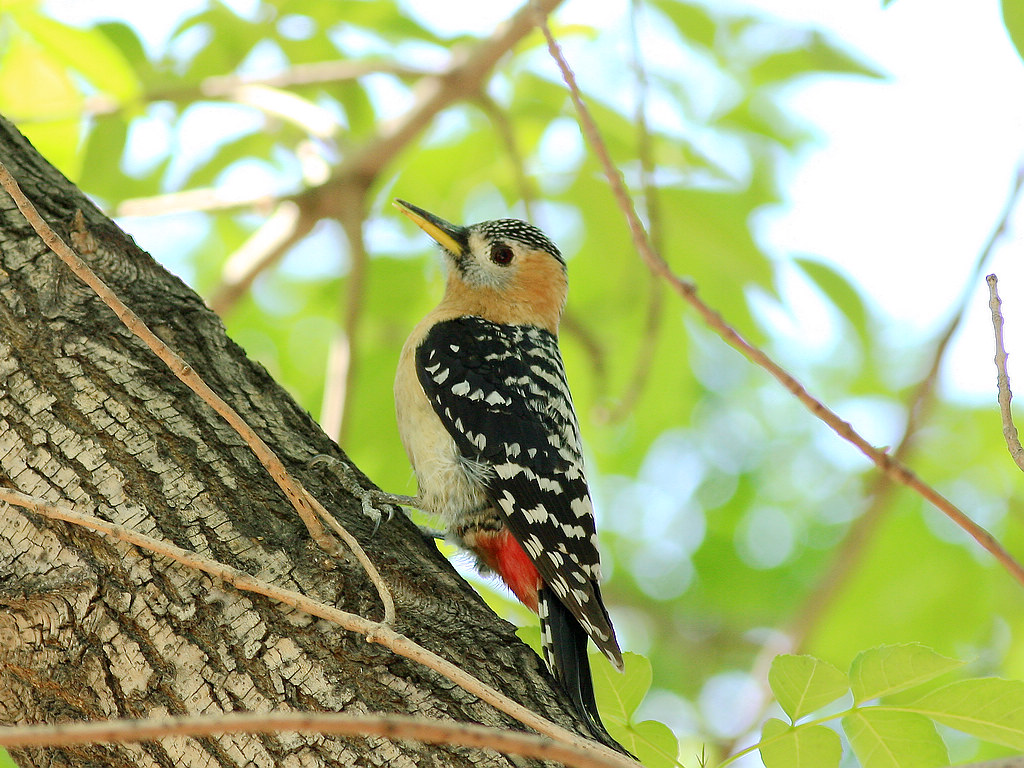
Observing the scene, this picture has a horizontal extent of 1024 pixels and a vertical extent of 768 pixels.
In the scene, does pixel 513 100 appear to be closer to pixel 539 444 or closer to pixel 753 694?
pixel 539 444

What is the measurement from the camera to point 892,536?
461 cm

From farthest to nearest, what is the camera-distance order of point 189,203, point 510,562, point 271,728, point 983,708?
point 189,203 < point 510,562 < point 983,708 < point 271,728

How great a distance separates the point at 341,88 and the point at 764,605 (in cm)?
440

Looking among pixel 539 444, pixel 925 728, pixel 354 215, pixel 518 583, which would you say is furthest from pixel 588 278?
pixel 925 728

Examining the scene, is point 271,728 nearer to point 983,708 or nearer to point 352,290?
point 983,708

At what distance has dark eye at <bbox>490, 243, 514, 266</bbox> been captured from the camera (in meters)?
4.70

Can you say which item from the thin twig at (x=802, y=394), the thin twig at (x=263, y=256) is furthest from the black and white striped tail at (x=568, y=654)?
the thin twig at (x=263, y=256)

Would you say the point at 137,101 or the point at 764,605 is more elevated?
the point at 764,605

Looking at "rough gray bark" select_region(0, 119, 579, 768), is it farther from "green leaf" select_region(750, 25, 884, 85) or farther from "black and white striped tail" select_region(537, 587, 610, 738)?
"green leaf" select_region(750, 25, 884, 85)

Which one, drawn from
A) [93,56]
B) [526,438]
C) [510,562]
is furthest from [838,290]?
[93,56]

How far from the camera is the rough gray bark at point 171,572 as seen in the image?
198 centimetres

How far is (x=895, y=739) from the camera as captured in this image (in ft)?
6.52

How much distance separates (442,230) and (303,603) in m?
2.83

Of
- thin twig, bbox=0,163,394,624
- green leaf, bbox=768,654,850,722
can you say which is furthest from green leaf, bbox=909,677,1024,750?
thin twig, bbox=0,163,394,624
